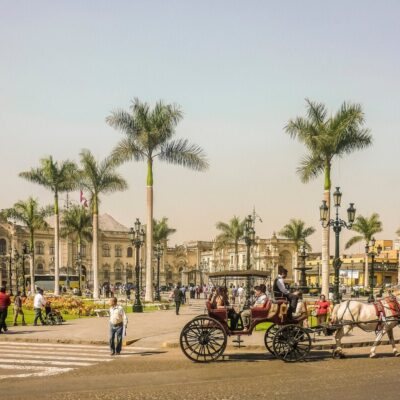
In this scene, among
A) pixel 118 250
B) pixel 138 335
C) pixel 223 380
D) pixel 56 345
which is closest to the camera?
pixel 223 380

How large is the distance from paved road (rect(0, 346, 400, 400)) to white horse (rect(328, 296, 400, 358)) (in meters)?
0.57

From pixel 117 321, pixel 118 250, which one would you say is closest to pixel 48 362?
pixel 117 321

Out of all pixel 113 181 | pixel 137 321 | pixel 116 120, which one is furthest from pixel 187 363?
pixel 113 181

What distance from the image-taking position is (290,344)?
46.0ft

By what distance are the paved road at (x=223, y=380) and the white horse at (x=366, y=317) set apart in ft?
1.89

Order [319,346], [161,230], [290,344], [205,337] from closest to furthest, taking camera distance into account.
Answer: [290,344], [205,337], [319,346], [161,230]

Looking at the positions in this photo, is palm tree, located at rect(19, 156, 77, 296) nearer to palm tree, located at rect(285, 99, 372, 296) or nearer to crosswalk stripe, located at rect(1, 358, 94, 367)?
palm tree, located at rect(285, 99, 372, 296)

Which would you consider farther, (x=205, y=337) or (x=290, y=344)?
(x=205, y=337)

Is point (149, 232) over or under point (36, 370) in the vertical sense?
over

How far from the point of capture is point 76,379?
12172 mm

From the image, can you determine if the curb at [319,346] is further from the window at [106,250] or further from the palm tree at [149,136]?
the window at [106,250]

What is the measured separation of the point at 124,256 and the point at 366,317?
359ft

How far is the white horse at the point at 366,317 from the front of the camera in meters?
14.8

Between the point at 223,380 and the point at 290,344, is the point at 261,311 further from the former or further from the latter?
the point at 223,380
